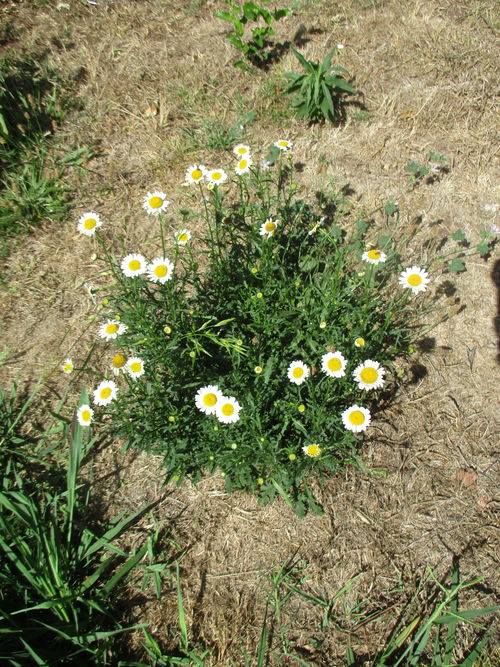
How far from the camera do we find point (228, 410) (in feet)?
6.57

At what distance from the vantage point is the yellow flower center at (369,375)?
2082 mm

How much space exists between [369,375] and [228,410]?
0.67 meters

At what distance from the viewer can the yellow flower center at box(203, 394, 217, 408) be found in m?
2.06

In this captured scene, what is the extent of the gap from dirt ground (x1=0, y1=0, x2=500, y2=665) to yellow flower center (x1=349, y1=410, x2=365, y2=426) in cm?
49

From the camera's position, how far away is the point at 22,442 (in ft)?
8.41

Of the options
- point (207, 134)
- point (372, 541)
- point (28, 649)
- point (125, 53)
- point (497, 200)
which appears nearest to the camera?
point (28, 649)

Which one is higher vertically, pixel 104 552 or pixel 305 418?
pixel 305 418

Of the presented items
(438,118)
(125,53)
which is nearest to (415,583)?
(438,118)

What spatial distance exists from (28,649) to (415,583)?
166cm

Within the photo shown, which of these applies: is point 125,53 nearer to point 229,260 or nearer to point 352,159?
point 352,159

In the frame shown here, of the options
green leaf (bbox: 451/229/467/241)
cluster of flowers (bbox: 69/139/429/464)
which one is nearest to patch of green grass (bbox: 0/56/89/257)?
cluster of flowers (bbox: 69/139/429/464)

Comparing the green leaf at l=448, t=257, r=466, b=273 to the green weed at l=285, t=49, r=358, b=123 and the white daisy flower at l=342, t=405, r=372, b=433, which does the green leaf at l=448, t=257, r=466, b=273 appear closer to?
the white daisy flower at l=342, t=405, r=372, b=433

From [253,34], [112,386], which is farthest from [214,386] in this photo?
[253,34]

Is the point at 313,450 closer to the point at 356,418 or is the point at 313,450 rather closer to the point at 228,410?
the point at 356,418
